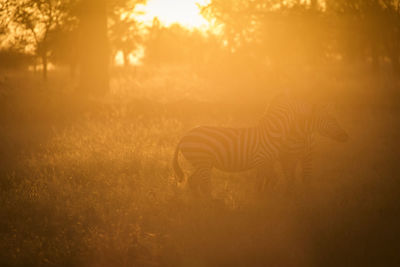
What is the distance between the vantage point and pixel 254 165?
648 cm

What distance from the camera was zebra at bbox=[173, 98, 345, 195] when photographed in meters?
6.30

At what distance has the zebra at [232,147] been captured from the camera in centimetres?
630

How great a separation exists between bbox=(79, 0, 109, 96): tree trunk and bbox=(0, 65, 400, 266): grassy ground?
6853 mm

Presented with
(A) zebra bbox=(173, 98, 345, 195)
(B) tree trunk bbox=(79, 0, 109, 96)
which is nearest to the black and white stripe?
(A) zebra bbox=(173, 98, 345, 195)

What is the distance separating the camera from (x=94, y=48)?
18.8m

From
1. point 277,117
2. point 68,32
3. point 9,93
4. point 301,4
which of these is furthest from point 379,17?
point 9,93

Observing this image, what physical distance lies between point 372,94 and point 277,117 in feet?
34.8

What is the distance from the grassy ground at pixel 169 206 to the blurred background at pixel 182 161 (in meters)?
0.03

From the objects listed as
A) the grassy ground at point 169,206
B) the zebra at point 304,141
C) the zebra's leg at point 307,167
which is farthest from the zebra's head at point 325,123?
the grassy ground at point 169,206

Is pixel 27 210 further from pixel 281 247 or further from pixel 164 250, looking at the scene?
pixel 281 247

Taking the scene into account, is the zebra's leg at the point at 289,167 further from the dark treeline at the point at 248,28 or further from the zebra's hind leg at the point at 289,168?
the dark treeline at the point at 248,28

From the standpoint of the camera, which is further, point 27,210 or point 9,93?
point 9,93

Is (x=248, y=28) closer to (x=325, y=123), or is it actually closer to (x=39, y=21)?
(x=39, y=21)

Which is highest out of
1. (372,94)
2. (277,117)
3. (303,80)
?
(303,80)
